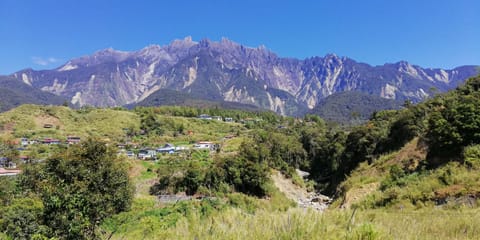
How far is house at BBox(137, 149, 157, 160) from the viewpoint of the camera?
50347mm

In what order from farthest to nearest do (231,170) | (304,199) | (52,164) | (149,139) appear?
1. (149,139)
2. (304,199)
3. (231,170)
4. (52,164)

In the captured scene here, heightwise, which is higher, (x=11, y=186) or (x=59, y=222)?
(x=59, y=222)

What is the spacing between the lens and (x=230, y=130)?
3585 inches

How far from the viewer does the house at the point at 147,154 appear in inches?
1982

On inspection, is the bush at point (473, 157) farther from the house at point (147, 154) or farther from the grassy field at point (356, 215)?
the house at point (147, 154)

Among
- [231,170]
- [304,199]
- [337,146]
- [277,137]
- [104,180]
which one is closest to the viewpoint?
[104,180]

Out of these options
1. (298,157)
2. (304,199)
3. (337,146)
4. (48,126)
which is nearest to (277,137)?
(298,157)

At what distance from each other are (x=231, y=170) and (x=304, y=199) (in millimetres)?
10126

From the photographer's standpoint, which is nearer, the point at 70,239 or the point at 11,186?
the point at 70,239

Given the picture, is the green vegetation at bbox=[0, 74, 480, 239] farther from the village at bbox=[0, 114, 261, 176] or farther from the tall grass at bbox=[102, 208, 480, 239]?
the village at bbox=[0, 114, 261, 176]

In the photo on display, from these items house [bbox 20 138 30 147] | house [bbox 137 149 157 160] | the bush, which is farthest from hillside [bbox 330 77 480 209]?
house [bbox 20 138 30 147]

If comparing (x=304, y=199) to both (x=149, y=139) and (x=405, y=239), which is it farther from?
(x=149, y=139)

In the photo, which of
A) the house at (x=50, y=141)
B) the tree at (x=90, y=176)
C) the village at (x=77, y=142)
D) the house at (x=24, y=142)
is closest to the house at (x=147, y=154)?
the village at (x=77, y=142)

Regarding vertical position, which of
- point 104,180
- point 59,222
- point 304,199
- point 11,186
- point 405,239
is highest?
point 405,239
